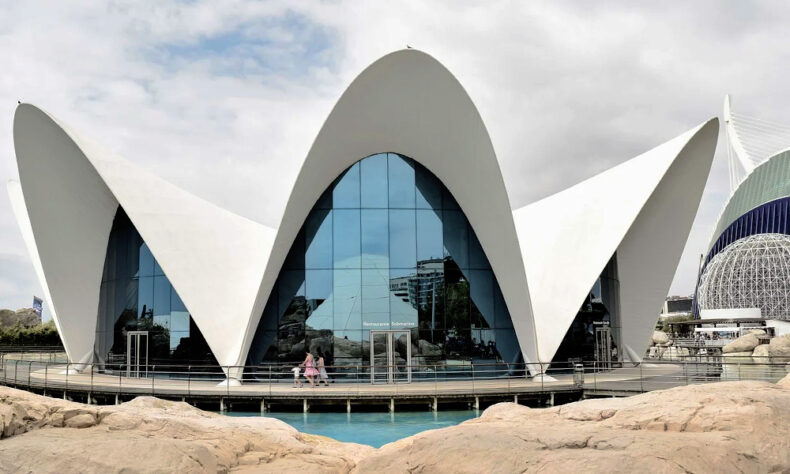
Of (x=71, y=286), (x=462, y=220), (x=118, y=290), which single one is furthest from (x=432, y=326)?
(x=71, y=286)

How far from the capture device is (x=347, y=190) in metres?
23.4

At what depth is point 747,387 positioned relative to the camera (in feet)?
24.9

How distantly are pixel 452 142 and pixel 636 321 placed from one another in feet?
38.6

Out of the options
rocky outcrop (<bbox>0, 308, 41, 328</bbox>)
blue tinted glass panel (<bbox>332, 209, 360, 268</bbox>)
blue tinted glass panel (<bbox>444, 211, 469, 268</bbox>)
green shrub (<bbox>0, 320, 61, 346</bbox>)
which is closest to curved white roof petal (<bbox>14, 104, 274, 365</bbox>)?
blue tinted glass panel (<bbox>332, 209, 360, 268</bbox>)

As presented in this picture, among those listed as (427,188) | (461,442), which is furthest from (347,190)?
(461,442)

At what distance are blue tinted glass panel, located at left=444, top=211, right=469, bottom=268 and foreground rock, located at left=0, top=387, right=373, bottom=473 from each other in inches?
609

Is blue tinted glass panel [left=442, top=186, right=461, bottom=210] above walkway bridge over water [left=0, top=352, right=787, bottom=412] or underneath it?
above

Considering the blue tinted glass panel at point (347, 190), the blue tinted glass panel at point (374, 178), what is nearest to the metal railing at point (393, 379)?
the blue tinted glass panel at point (347, 190)

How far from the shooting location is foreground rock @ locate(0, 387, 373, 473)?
5410mm

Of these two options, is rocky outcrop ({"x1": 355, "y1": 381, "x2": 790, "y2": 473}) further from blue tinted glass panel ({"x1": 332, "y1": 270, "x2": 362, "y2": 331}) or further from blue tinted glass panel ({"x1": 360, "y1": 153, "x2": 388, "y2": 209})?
blue tinted glass panel ({"x1": 360, "y1": 153, "x2": 388, "y2": 209})

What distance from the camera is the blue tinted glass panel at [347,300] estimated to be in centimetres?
2230

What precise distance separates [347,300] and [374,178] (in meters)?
4.53

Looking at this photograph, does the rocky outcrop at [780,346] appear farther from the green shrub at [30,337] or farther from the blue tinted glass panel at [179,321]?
the green shrub at [30,337]

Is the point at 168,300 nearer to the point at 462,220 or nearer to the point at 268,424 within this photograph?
the point at 462,220
